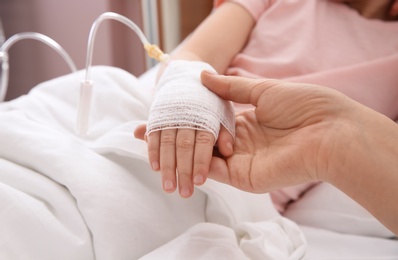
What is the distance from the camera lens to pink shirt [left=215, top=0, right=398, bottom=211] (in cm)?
110

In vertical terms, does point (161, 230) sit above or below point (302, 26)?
below

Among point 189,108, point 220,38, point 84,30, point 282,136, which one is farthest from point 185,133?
point 84,30

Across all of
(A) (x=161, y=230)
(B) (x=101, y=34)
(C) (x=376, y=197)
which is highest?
(C) (x=376, y=197)

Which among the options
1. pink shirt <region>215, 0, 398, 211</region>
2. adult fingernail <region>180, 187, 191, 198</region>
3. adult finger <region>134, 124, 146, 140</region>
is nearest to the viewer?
adult fingernail <region>180, 187, 191, 198</region>

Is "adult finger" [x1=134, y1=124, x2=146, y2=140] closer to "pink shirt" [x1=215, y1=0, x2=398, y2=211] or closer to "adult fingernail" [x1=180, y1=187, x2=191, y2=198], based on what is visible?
"adult fingernail" [x1=180, y1=187, x2=191, y2=198]

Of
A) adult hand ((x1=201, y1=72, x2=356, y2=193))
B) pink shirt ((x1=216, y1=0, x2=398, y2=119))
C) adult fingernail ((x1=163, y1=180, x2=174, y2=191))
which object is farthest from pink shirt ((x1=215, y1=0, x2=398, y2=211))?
adult fingernail ((x1=163, y1=180, x2=174, y2=191))

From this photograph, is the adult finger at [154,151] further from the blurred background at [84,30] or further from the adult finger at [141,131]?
the blurred background at [84,30]

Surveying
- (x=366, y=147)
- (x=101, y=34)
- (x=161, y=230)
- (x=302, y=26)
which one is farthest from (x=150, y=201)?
(x=101, y=34)

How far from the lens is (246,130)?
0.80 metres

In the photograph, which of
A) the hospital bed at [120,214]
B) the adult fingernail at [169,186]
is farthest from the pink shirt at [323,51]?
the adult fingernail at [169,186]

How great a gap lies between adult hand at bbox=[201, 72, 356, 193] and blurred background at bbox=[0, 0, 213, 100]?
4.85 ft

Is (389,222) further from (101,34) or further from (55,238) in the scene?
(101,34)

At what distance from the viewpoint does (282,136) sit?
0.75m

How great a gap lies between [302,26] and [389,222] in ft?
2.25
